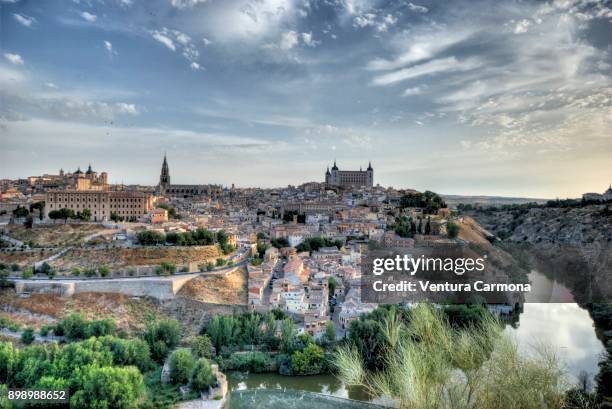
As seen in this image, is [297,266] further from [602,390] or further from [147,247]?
[602,390]

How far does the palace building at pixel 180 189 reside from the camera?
27.3 m

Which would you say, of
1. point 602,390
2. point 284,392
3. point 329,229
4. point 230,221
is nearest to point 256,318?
point 284,392

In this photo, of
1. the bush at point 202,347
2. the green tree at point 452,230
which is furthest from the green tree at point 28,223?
the green tree at point 452,230

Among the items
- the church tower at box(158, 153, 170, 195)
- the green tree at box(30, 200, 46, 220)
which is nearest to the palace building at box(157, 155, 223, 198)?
the church tower at box(158, 153, 170, 195)

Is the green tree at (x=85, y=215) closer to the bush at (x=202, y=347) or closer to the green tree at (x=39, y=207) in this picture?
the green tree at (x=39, y=207)

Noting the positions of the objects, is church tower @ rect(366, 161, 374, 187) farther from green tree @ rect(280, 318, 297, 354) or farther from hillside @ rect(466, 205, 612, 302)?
green tree @ rect(280, 318, 297, 354)

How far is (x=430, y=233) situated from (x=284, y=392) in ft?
33.0

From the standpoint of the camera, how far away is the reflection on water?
288 inches

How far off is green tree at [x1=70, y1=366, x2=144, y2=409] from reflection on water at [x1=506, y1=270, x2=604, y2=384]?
5.00m

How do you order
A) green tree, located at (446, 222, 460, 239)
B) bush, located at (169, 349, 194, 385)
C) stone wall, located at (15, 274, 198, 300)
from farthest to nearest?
green tree, located at (446, 222, 460, 239) → stone wall, located at (15, 274, 198, 300) → bush, located at (169, 349, 194, 385)

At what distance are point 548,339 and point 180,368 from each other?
477 cm

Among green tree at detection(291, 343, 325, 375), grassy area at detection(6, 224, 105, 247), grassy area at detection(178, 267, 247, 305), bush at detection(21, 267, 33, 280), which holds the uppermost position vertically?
grassy area at detection(6, 224, 105, 247)

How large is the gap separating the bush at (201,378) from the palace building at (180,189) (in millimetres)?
20984

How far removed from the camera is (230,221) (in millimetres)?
17969
